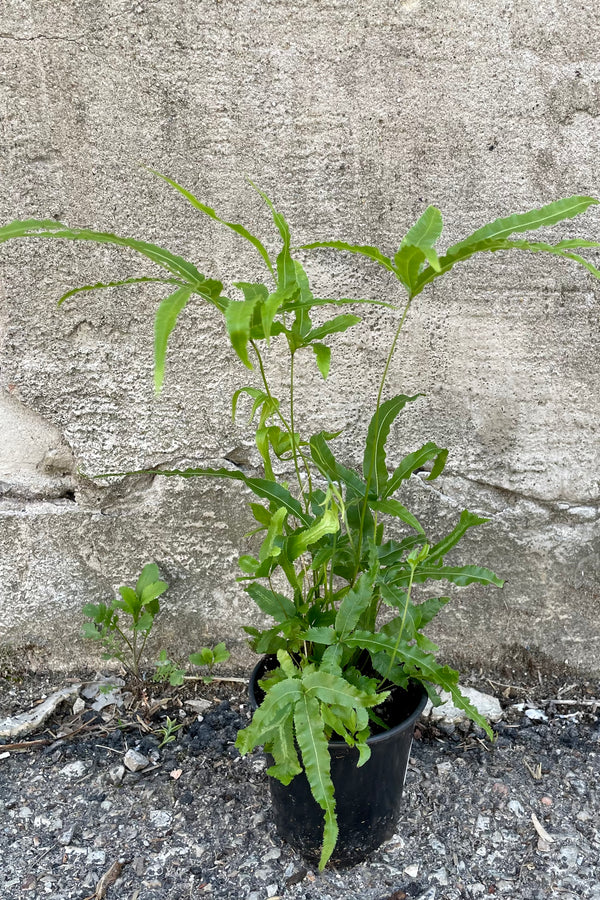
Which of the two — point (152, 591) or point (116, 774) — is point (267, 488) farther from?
point (116, 774)

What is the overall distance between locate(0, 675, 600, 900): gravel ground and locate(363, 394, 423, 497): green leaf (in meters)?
0.81

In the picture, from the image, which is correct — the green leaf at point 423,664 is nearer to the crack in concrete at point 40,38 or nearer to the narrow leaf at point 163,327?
the narrow leaf at point 163,327

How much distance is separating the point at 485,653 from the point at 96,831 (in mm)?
1118

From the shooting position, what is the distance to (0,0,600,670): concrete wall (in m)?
1.57

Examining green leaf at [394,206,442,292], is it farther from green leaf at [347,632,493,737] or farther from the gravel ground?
the gravel ground

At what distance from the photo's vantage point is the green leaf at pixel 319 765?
111 centimetres

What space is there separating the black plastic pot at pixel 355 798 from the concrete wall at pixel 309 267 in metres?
0.53

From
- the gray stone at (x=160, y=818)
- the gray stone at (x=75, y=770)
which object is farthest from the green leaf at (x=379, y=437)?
the gray stone at (x=75, y=770)

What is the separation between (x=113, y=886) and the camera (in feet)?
4.62

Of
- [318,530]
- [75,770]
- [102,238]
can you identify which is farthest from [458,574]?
[75,770]

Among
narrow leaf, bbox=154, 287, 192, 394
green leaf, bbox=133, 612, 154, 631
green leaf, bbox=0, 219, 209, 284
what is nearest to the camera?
narrow leaf, bbox=154, 287, 192, 394

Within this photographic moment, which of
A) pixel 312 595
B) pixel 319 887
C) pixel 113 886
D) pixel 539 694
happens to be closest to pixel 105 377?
pixel 312 595

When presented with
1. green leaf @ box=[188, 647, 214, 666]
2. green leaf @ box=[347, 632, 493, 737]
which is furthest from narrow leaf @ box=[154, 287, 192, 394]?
green leaf @ box=[188, 647, 214, 666]

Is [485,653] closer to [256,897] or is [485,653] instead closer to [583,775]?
[583,775]
